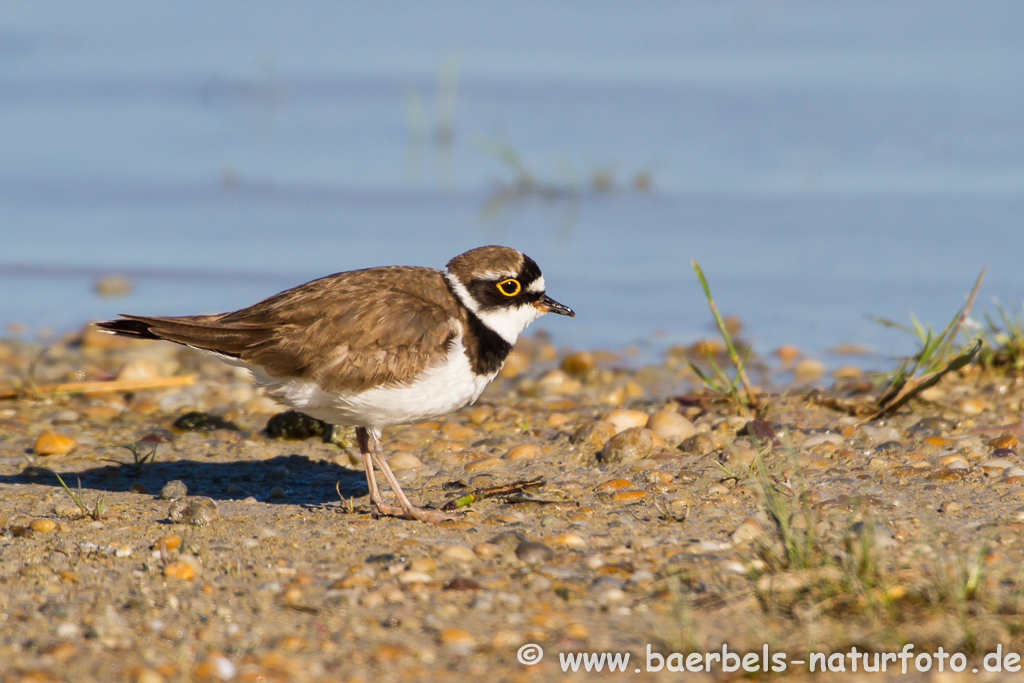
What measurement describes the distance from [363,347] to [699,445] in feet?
5.75

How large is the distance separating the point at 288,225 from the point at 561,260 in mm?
2842

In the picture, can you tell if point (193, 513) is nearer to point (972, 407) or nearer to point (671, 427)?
point (671, 427)

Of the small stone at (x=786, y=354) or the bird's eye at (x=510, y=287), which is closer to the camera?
the bird's eye at (x=510, y=287)

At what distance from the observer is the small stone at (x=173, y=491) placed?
16.5 feet

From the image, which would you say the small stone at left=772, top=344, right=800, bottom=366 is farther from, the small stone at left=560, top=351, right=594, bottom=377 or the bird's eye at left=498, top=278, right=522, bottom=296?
the bird's eye at left=498, top=278, right=522, bottom=296

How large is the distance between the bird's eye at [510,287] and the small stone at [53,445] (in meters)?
2.41

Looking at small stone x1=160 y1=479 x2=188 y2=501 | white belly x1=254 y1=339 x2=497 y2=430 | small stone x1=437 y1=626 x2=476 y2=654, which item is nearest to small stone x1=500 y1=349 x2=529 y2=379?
white belly x1=254 y1=339 x2=497 y2=430

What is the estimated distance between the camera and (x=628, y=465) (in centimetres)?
534

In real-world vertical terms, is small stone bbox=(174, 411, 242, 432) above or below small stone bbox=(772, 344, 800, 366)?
below

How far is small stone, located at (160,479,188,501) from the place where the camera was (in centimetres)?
503

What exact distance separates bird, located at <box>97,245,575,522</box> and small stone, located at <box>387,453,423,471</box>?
1.36ft

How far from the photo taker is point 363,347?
479 centimetres

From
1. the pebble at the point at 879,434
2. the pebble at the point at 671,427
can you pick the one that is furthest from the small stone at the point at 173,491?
the pebble at the point at 879,434

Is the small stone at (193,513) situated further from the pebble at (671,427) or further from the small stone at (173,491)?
the pebble at (671,427)
